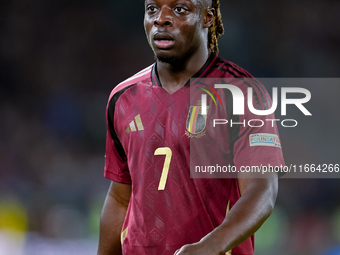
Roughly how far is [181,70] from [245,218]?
0.77 meters

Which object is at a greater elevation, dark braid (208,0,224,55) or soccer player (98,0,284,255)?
dark braid (208,0,224,55)

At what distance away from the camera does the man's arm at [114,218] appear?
215 centimetres

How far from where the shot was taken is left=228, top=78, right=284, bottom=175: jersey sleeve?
1678 millimetres

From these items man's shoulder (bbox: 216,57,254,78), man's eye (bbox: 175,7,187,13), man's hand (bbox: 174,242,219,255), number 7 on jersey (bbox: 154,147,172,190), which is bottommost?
man's hand (bbox: 174,242,219,255)

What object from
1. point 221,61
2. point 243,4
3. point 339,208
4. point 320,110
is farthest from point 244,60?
point 221,61

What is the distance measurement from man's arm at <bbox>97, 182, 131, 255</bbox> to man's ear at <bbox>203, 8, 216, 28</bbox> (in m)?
0.83

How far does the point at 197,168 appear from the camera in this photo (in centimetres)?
182

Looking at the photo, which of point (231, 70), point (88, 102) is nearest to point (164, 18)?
point (231, 70)

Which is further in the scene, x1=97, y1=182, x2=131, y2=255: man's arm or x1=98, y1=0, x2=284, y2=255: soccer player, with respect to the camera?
x1=97, y1=182, x2=131, y2=255: man's arm

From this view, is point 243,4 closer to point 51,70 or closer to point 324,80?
point 324,80

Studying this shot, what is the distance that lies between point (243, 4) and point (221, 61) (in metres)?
3.95

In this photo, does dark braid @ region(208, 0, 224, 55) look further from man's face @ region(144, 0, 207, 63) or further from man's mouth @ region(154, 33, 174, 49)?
man's mouth @ region(154, 33, 174, 49)

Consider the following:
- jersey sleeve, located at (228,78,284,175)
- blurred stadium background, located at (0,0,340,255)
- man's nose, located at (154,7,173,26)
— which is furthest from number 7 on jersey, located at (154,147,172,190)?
blurred stadium background, located at (0,0,340,255)

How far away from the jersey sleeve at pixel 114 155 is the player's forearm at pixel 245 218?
748 mm
